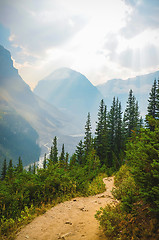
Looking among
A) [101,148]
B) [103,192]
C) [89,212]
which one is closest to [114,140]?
[101,148]

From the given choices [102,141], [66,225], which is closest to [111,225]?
[66,225]

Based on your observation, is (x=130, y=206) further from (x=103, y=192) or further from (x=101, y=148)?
(x=101, y=148)

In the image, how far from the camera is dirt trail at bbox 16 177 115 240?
4949mm

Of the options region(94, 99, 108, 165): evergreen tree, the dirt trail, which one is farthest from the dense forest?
region(94, 99, 108, 165): evergreen tree

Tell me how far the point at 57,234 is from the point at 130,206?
271 cm

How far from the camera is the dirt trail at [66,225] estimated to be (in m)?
4.95

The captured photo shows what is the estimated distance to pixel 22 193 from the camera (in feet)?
25.1

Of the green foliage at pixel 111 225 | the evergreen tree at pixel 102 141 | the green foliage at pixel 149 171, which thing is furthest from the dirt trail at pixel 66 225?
the evergreen tree at pixel 102 141

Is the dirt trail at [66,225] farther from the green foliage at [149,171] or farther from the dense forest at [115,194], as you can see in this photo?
A: the green foliage at [149,171]

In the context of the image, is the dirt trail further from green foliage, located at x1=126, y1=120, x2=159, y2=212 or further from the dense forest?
green foliage, located at x1=126, y1=120, x2=159, y2=212

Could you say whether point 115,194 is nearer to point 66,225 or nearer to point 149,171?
point 66,225

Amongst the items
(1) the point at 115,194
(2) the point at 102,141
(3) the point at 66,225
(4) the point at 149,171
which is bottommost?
(3) the point at 66,225

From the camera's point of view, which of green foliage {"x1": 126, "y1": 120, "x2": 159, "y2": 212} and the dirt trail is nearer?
green foliage {"x1": 126, "y1": 120, "x2": 159, "y2": 212}

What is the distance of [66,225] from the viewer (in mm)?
5699
